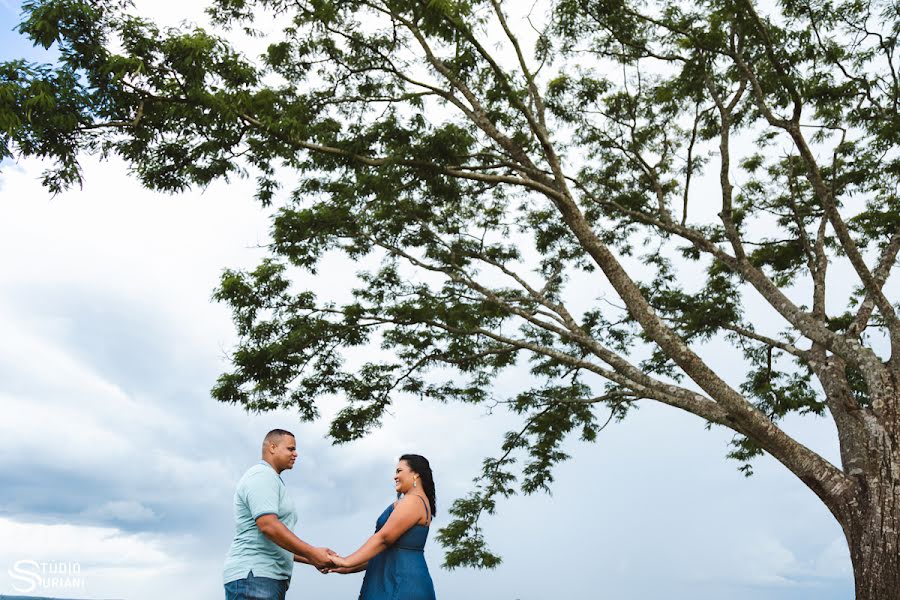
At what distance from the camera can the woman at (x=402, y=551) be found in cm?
411

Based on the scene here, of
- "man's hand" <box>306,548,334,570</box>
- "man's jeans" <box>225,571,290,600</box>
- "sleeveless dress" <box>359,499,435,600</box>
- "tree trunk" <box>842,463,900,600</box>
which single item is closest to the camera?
"man's jeans" <box>225,571,290,600</box>

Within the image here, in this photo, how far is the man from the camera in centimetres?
399

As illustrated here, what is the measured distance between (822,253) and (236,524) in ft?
31.1

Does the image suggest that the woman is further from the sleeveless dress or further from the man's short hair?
the man's short hair

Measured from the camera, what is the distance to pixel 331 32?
10.5 m

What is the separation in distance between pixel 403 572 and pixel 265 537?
73cm

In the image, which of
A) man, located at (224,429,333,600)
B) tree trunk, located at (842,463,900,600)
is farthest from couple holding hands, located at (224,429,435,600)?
tree trunk, located at (842,463,900,600)

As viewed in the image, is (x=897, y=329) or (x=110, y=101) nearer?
(x=110, y=101)

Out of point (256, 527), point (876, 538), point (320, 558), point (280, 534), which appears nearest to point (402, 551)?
point (320, 558)

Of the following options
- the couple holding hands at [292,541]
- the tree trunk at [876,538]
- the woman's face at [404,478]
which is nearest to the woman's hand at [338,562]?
the couple holding hands at [292,541]

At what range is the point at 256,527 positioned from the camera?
4.09m

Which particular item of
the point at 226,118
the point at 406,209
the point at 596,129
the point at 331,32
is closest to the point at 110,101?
the point at 226,118

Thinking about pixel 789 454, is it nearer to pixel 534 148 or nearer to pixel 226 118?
pixel 534 148

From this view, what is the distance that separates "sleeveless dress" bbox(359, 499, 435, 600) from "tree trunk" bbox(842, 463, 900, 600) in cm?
586
